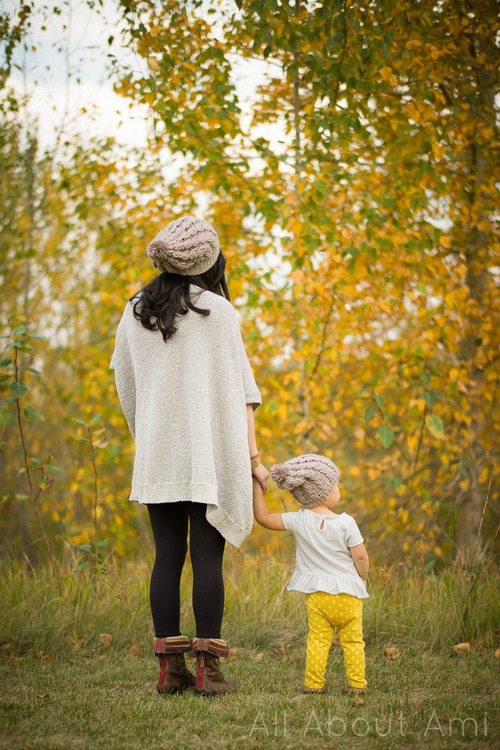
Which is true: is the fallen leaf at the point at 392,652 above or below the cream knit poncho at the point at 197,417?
below

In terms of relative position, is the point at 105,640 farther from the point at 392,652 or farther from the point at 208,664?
the point at 392,652

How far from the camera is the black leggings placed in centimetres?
253

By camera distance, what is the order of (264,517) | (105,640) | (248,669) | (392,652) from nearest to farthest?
(264,517), (248,669), (392,652), (105,640)

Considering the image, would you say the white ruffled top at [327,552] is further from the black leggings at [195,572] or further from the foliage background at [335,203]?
the foliage background at [335,203]

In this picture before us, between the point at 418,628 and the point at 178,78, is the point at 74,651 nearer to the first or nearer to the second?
the point at 418,628

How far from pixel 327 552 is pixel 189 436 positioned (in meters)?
0.65

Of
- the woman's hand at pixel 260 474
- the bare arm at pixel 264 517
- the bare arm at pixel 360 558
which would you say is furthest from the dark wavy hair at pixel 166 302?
the bare arm at pixel 360 558

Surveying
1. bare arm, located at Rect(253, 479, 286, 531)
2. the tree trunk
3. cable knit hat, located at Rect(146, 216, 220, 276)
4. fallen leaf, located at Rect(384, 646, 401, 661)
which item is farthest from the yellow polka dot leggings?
the tree trunk

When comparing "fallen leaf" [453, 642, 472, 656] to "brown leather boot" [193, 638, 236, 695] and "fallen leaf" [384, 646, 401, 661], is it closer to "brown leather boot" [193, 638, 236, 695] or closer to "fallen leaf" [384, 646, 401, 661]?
"fallen leaf" [384, 646, 401, 661]

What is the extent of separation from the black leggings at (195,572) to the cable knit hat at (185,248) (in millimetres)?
852

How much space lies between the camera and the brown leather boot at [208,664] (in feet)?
8.22

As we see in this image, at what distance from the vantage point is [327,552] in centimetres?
257

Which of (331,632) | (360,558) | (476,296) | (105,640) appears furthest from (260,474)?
(476,296)

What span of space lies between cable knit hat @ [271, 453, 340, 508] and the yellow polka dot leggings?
1.11ft
